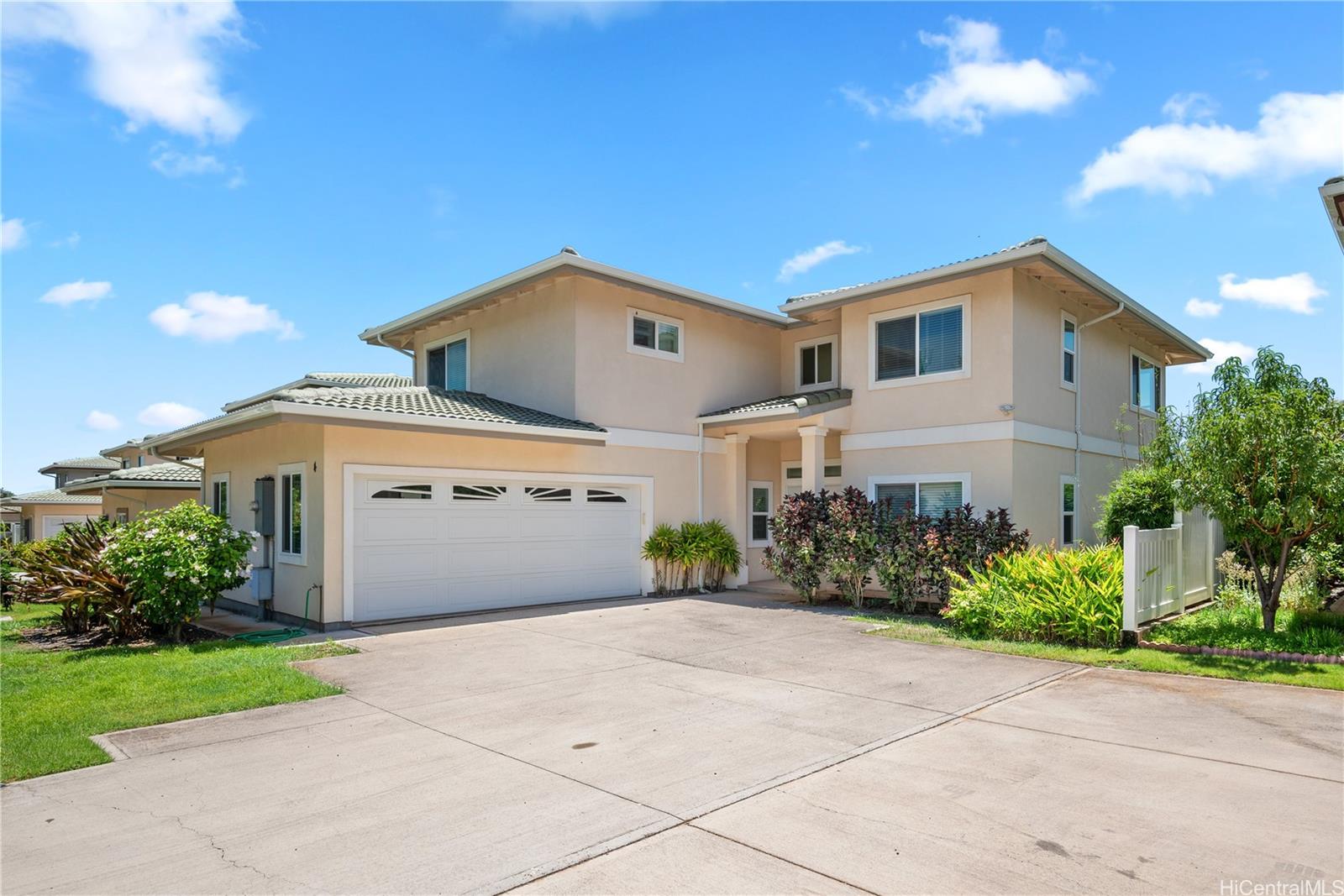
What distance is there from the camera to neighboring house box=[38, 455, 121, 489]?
34.8 metres

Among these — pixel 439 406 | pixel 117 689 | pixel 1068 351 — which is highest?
pixel 1068 351

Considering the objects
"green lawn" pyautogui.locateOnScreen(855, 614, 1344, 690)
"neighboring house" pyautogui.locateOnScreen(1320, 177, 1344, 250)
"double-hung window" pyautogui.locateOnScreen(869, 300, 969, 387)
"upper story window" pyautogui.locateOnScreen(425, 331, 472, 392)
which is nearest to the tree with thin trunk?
"green lawn" pyautogui.locateOnScreen(855, 614, 1344, 690)

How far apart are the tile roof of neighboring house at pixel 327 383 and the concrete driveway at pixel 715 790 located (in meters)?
11.7

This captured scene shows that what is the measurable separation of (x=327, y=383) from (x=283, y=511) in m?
6.02

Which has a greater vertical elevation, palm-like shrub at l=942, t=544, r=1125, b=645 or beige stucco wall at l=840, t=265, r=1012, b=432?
beige stucco wall at l=840, t=265, r=1012, b=432

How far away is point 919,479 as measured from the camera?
45.5ft

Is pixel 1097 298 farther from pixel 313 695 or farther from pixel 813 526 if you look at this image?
pixel 313 695

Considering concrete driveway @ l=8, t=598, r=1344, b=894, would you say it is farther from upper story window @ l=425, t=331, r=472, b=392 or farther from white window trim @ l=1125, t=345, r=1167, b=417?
white window trim @ l=1125, t=345, r=1167, b=417

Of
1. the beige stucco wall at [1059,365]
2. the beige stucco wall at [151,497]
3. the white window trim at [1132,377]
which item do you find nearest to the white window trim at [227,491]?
the beige stucco wall at [151,497]

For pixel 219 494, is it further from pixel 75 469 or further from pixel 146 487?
pixel 75 469

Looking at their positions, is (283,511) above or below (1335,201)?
below

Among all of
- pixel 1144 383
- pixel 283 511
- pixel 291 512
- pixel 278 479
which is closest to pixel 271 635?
Result: pixel 291 512

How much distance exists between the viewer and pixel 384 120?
12.8 metres

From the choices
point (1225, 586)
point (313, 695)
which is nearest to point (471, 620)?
point (313, 695)
